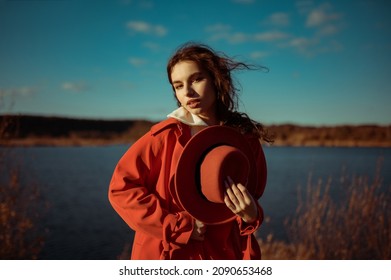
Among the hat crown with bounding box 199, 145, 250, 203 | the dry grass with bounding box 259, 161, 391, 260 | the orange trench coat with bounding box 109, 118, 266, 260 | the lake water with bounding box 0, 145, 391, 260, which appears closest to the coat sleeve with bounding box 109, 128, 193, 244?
the orange trench coat with bounding box 109, 118, 266, 260

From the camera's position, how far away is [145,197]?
42.6 inches

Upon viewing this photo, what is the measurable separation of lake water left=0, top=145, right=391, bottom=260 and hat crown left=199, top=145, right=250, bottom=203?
7.32 ft

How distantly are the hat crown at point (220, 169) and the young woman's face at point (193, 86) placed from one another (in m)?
0.19

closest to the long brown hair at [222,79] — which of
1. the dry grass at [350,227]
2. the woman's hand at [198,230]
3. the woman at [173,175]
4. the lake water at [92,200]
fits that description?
the woman at [173,175]

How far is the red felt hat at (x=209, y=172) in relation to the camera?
1.03 meters

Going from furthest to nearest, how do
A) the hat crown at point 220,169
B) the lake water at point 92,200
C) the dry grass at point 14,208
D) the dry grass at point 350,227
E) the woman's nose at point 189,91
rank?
the lake water at point 92,200, the dry grass at point 350,227, the dry grass at point 14,208, the woman's nose at point 189,91, the hat crown at point 220,169

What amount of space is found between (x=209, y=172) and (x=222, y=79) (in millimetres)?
363

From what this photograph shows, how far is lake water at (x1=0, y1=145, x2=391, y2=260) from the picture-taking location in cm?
429

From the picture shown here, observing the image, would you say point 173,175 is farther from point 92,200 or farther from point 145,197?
point 92,200

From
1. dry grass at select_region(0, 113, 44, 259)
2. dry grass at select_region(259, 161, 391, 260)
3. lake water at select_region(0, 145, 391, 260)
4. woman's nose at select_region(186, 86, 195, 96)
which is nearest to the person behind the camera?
woman's nose at select_region(186, 86, 195, 96)

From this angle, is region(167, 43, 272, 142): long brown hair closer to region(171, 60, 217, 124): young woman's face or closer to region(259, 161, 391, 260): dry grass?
region(171, 60, 217, 124): young woman's face

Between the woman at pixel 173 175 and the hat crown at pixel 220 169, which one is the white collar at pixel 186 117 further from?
the hat crown at pixel 220 169

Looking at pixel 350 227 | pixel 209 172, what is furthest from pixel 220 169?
pixel 350 227

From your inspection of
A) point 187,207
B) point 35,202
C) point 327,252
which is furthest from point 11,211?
point 327,252
